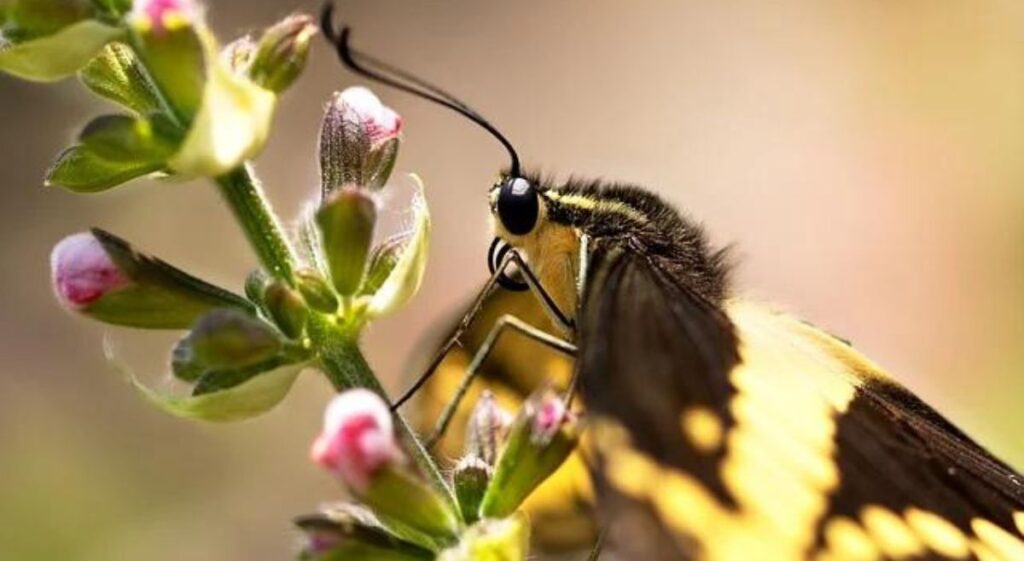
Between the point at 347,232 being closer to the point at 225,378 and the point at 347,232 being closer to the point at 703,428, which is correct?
the point at 225,378

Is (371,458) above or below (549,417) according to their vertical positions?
below

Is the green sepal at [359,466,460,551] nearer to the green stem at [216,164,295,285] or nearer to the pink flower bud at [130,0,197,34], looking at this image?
the green stem at [216,164,295,285]

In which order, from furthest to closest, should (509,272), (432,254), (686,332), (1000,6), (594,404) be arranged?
(1000,6), (432,254), (509,272), (686,332), (594,404)

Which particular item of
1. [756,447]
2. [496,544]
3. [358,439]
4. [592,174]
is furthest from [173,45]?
[592,174]

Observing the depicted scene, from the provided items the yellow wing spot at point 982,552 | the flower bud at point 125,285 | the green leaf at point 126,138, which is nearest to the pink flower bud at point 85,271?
the flower bud at point 125,285

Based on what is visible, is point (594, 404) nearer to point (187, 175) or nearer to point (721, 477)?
point (721, 477)

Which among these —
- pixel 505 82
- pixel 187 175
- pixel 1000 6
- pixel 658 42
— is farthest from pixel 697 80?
pixel 187 175

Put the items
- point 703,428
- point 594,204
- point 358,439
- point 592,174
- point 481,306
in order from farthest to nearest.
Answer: point 592,174 < point 481,306 < point 594,204 < point 358,439 < point 703,428
